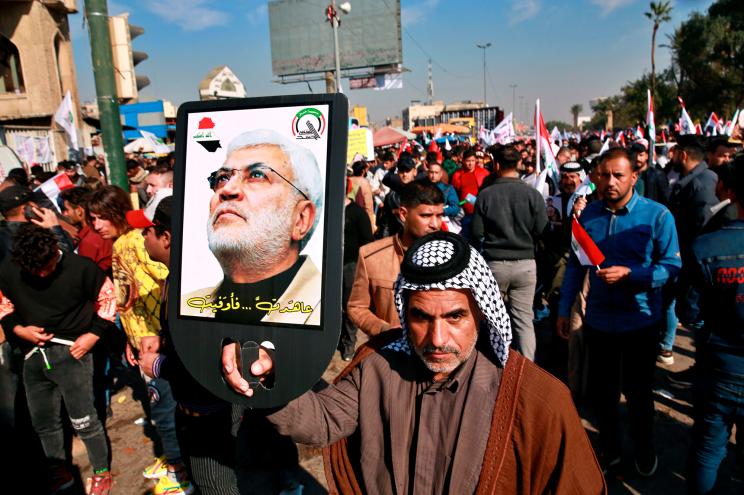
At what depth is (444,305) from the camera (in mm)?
1611

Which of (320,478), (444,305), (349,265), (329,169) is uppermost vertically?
(329,169)

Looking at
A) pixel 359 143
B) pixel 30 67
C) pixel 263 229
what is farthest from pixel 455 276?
pixel 30 67

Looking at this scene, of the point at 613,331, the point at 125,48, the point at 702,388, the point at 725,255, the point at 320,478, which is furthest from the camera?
the point at 125,48

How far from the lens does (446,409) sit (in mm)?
1589

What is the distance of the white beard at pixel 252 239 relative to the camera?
4.41 ft

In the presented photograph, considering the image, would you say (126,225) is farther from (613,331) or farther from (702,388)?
(702,388)

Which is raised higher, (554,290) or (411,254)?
(411,254)

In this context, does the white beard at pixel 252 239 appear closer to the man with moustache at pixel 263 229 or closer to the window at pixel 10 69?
the man with moustache at pixel 263 229

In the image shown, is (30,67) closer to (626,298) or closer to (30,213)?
(30,213)

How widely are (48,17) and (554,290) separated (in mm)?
26291

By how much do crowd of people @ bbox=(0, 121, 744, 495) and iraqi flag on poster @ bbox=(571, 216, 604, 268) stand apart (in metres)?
0.09

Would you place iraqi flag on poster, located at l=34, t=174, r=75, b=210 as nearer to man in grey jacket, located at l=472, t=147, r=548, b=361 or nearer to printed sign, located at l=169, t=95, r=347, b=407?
man in grey jacket, located at l=472, t=147, r=548, b=361

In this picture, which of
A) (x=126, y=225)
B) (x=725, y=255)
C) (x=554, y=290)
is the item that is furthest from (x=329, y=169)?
(x=554, y=290)

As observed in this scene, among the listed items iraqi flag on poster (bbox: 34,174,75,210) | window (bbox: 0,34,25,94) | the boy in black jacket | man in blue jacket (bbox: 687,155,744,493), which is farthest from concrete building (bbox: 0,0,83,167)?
man in blue jacket (bbox: 687,155,744,493)
